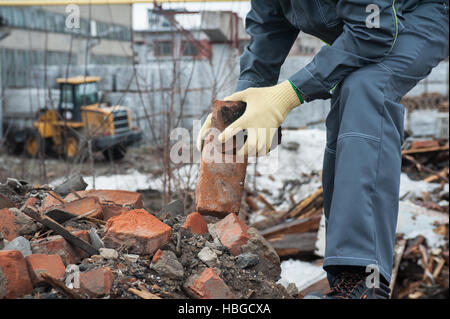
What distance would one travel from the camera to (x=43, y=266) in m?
1.52

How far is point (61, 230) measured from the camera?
5.58 ft

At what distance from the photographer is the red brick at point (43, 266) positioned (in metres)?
1.47

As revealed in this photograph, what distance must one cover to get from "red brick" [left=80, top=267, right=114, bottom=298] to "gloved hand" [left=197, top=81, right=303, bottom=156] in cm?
74

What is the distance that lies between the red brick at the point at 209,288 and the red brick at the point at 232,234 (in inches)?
13.6

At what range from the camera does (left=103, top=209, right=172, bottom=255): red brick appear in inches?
68.5

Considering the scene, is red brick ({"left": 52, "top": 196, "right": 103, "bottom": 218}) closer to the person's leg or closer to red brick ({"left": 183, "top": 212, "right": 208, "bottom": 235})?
red brick ({"left": 183, "top": 212, "right": 208, "bottom": 235})

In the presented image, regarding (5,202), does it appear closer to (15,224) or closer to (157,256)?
(15,224)

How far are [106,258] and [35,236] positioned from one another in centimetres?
36

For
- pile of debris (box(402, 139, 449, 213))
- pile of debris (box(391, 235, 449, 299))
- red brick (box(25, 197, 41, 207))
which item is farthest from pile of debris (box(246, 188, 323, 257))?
red brick (box(25, 197, 41, 207))

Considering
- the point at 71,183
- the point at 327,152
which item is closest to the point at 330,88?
the point at 327,152

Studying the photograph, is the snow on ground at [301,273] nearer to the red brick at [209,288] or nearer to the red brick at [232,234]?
the red brick at [232,234]

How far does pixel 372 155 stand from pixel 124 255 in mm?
1009

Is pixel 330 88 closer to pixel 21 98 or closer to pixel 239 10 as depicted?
pixel 239 10

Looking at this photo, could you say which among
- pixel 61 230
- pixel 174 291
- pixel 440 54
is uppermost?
pixel 440 54
